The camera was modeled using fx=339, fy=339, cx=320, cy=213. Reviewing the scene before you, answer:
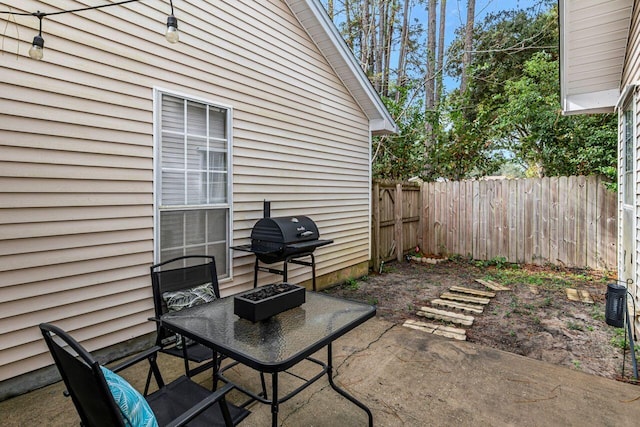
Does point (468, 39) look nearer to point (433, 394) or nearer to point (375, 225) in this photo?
point (375, 225)

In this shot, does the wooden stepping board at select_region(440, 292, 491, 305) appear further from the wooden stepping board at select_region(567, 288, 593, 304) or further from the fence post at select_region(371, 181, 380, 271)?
the fence post at select_region(371, 181, 380, 271)

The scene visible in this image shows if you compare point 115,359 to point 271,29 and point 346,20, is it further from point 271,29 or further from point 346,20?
point 346,20

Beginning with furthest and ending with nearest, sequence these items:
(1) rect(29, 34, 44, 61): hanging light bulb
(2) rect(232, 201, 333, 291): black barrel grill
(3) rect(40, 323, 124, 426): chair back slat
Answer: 1. (2) rect(232, 201, 333, 291): black barrel grill
2. (1) rect(29, 34, 44, 61): hanging light bulb
3. (3) rect(40, 323, 124, 426): chair back slat

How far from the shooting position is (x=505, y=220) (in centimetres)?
736

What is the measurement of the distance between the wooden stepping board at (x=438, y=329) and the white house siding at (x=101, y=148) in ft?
6.81

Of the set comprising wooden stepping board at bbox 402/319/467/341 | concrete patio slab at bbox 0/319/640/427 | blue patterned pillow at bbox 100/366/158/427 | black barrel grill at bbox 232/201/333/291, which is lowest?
concrete patio slab at bbox 0/319/640/427

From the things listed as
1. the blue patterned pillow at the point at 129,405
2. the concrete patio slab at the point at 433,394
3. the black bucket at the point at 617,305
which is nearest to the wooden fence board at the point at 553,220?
the black bucket at the point at 617,305

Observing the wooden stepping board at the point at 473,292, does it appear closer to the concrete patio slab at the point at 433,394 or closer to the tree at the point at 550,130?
the concrete patio slab at the point at 433,394

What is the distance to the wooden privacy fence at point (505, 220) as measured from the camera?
645 centimetres

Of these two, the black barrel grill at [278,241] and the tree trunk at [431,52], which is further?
→ the tree trunk at [431,52]

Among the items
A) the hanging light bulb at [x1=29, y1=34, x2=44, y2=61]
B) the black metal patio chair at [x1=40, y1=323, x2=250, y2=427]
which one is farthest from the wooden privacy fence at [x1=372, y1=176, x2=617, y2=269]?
the black metal patio chair at [x1=40, y1=323, x2=250, y2=427]

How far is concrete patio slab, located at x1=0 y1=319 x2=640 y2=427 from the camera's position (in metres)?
2.34

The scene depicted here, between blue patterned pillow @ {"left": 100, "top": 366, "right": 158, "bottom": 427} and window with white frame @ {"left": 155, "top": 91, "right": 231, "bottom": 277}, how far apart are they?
2.20 m

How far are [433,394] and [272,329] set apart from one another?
157 centimetres
